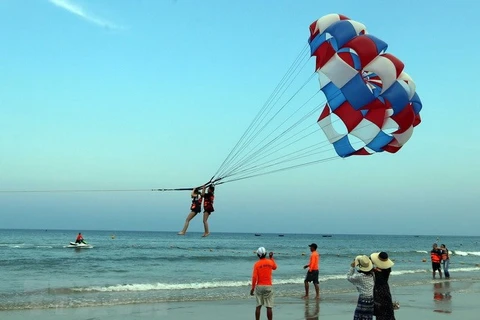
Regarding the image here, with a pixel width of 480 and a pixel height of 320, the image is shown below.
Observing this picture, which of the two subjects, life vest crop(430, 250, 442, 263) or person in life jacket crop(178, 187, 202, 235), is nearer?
person in life jacket crop(178, 187, 202, 235)

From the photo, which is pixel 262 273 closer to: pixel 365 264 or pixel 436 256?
pixel 365 264

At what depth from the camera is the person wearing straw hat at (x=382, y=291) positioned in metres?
7.85

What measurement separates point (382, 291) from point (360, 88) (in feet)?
14.6

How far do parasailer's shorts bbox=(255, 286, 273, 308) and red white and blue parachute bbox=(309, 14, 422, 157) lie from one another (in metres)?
3.36

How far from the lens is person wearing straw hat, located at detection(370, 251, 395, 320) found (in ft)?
25.8

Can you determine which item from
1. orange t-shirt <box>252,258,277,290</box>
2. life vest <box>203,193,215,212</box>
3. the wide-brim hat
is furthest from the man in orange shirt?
the wide-brim hat

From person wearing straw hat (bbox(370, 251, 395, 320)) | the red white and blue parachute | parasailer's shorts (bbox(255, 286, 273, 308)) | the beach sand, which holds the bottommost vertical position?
the beach sand

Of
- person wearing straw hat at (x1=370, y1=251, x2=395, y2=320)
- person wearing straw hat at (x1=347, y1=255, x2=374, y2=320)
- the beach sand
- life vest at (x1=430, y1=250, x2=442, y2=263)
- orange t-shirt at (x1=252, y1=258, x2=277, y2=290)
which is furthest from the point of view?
life vest at (x1=430, y1=250, x2=442, y2=263)

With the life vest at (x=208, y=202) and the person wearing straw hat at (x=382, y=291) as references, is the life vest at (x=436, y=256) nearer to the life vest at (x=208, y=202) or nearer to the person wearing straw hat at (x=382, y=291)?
the life vest at (x=208, y=202)

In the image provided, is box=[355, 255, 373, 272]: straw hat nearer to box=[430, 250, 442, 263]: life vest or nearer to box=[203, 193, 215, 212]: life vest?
box=[203, 193, 215, 212]: life vest

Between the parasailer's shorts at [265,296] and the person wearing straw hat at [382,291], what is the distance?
10.1 feet

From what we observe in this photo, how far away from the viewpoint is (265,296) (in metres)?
10.7

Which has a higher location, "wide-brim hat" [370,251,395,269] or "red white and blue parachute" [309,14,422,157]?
"red white and blue parachute" [309,14,422,157]

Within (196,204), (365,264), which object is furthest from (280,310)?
(365,264)
